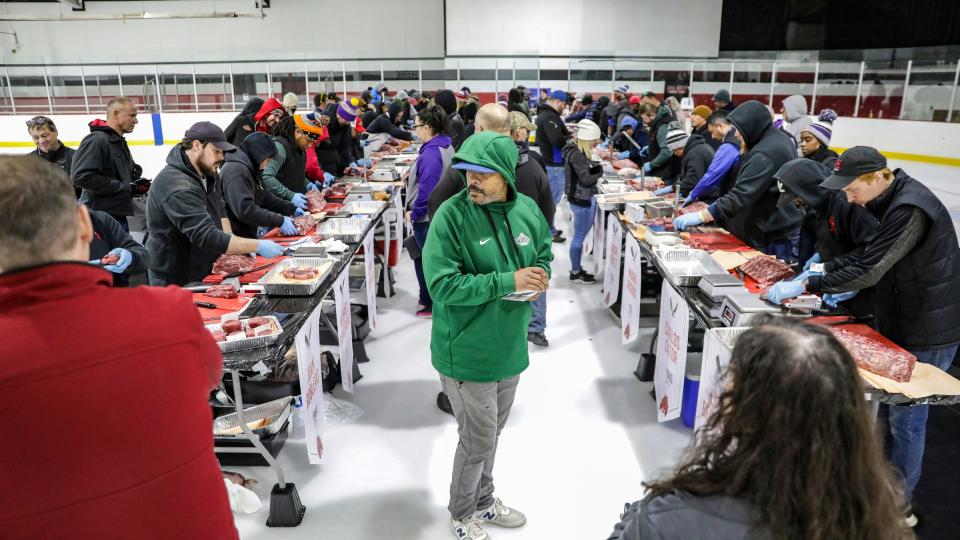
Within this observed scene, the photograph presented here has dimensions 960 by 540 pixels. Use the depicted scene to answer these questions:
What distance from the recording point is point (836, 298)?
3.29 metres

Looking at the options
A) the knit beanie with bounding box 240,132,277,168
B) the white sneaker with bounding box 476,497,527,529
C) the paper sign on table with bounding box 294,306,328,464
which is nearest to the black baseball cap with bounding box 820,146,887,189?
the white sneaker with bounding box 476,497,527,529

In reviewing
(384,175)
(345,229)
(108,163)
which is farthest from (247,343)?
(384,175)

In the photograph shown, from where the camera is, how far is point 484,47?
61.9 feet

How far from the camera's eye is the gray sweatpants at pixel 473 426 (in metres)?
2.60

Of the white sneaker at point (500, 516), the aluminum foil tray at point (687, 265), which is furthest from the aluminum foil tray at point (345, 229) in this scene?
the white sneaker at point (500, 516)

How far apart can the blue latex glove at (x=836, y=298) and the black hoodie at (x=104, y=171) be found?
17.1 feet

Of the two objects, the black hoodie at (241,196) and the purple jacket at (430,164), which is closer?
the black hoodie at (241,196)

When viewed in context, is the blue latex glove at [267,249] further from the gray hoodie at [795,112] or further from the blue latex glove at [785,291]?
the gray hoodie at [795,112]

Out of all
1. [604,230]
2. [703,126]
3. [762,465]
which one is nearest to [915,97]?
[703,126]

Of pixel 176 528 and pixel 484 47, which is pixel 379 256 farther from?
pixel 484 47

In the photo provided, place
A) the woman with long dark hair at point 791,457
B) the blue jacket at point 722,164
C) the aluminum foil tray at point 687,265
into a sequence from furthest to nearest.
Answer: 1. the blue jacket at point 722,164
2. the aluminum foil tray at point 687,265
3. the woman with long dark hair at point 791,457

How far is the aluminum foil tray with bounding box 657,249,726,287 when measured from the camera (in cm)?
365

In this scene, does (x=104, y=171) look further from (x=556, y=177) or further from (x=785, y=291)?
(x=785, y=291)

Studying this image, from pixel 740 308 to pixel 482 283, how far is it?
135 cm
